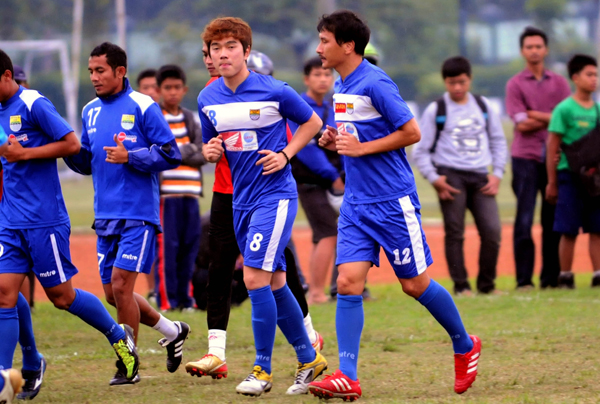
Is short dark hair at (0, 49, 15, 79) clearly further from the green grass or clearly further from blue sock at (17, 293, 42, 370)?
the green grass

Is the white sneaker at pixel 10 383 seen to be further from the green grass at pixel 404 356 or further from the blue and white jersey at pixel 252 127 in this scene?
the blue and white jersey at pixel 252 127

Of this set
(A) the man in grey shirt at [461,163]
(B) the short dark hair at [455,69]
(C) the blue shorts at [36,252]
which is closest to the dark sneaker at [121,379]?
(C) the blue shorts at [36,252]

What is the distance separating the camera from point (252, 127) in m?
5.24

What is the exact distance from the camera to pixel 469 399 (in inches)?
191

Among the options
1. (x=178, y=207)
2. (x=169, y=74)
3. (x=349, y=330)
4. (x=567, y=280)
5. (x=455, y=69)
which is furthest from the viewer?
(x=567, y=280)

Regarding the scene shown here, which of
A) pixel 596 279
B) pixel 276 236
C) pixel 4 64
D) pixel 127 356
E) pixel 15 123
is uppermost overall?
pixel 4 64

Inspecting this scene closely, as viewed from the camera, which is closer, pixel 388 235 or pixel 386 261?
pixel 388 235

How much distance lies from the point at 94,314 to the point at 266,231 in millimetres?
1179

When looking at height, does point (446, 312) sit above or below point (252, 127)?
below

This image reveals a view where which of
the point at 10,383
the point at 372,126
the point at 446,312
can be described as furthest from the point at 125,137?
the point at 446,312

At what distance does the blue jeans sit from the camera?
9586 mm

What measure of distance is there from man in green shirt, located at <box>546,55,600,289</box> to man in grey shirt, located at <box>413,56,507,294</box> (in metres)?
0.56

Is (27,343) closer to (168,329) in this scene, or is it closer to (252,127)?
(168,329)

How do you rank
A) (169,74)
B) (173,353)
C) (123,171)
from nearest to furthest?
(123,171) → (173,353) → (169,74)
